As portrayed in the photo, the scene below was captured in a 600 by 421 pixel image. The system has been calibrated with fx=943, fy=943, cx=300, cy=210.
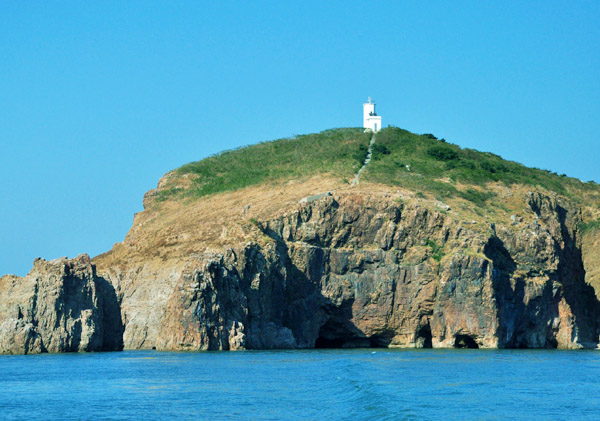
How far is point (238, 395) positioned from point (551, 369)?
2608cm

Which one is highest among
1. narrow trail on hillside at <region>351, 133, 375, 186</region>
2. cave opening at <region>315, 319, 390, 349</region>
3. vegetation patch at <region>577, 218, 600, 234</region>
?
narrow trail on hillside at <region>351, 133, 375, 186</region>

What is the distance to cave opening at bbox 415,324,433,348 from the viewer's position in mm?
89562

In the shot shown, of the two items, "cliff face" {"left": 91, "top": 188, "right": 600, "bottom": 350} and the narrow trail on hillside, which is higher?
the narrow trail on hillside

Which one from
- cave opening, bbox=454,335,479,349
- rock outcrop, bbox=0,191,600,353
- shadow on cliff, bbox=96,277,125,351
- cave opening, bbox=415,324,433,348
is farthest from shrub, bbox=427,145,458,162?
shadow on cliff, bbox=96,277,125,351

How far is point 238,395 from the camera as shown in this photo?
47.8 meters

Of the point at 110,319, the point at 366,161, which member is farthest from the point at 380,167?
Answer: the point at 110,319

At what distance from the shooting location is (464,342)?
88750 millimetres

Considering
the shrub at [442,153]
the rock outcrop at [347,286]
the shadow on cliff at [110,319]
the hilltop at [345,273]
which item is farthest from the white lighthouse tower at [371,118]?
the shadow on cliff at [110,319]

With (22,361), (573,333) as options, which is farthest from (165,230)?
(573,333)

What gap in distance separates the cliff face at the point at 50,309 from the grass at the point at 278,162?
41173 millimetres

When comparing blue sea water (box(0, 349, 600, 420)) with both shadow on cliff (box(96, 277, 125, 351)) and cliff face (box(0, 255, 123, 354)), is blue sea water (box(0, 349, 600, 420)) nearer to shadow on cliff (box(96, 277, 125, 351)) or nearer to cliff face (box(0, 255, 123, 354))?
cliff face (box(0, 255, 123, 354))

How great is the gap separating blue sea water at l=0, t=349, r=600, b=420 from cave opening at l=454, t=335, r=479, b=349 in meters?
13.8

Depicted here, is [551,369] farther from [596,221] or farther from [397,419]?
[596,221]

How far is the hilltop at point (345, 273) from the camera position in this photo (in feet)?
258
